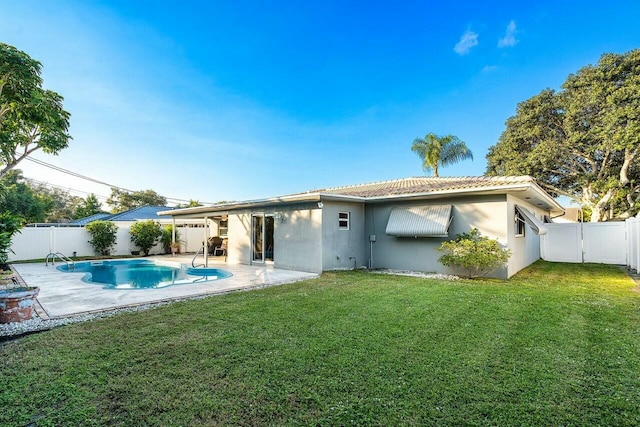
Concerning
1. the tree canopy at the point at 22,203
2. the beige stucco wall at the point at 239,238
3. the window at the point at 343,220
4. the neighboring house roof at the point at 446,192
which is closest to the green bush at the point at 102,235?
the neighboring house roof at the point at 446,192

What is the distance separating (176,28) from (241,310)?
14.5m

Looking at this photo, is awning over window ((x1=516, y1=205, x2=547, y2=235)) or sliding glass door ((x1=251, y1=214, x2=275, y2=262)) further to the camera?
sliding glass door ((x1=251, y1=214, x2=275, y2=262))

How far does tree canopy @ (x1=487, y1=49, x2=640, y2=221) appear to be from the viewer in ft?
67.9

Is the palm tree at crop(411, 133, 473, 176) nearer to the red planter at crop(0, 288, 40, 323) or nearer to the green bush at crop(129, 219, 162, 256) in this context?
the green bush at crop(129, 219, 162, 256)

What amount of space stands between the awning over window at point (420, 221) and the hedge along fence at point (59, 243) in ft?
69.2

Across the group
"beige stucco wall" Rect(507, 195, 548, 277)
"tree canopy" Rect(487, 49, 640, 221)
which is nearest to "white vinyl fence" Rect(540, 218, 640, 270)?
"beige stucco wall" Rect(507, 195, 548, 277)

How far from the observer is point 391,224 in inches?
567

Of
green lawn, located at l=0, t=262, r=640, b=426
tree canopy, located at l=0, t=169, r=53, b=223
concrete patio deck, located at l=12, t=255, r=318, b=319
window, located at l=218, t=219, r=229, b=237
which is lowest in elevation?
concrete patio deck, located at l=12, t=255, r=318, b=319

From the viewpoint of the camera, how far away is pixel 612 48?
21.8 m

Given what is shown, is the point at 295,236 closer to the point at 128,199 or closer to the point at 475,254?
the point at 475,254

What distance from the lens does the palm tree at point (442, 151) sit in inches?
1173

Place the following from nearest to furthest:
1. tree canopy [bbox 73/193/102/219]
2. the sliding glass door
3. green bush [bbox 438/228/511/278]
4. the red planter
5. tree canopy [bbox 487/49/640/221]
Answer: the red planter
green bush [bbox 438/228/511/278]
the sliding glass door
tree canopy [bbox 487/49/640/221]
tree canopy [bbox 73/193/102/219]

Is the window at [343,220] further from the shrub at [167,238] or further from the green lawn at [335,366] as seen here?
the shrub at [167,238]

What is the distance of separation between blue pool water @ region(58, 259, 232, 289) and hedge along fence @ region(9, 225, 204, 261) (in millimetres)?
3746
